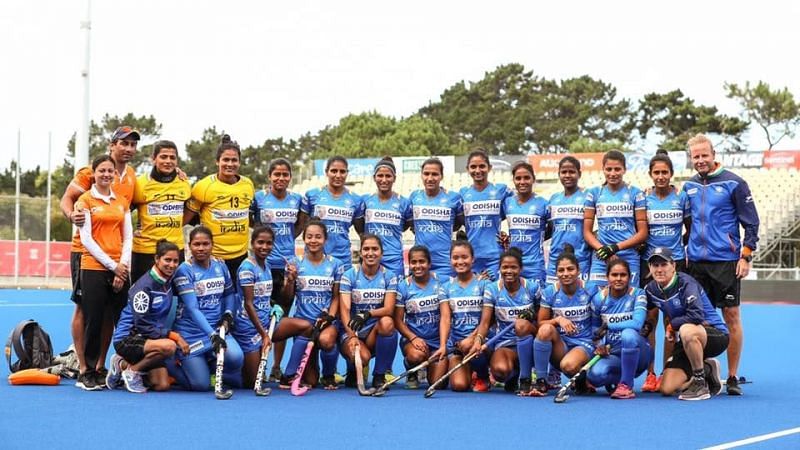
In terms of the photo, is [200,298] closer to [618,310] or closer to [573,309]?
[573,309]

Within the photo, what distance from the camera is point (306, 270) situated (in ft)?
27.3

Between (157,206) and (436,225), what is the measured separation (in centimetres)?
230

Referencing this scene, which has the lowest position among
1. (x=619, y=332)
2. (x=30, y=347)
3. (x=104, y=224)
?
(x=30, y=347)

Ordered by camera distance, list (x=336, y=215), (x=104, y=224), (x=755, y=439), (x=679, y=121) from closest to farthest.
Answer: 1. (x=755, y=439)
2. (x=104, y=224)
3. (x=336, y=215)
4. (x=679, y=121)

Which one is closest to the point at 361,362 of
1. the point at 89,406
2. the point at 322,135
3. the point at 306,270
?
the point at 306,270

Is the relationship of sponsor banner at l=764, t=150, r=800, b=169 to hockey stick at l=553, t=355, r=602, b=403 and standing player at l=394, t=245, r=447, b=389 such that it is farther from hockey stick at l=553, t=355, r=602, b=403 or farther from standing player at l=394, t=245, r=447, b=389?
hockey stick at l=553, t=355, r=602, b=403

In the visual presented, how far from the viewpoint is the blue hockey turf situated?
553 centimetres

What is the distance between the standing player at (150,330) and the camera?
7645 millimetres

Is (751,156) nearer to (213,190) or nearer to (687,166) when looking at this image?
(687,166)

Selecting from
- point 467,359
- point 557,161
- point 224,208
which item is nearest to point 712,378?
point 467,359

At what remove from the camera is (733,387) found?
7969 mm

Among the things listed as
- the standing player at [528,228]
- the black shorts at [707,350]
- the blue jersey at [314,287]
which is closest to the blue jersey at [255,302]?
the blue jersey at [314,287]

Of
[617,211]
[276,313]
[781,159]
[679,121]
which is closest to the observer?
[276,313]

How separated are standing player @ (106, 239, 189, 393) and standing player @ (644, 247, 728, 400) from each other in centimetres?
354
